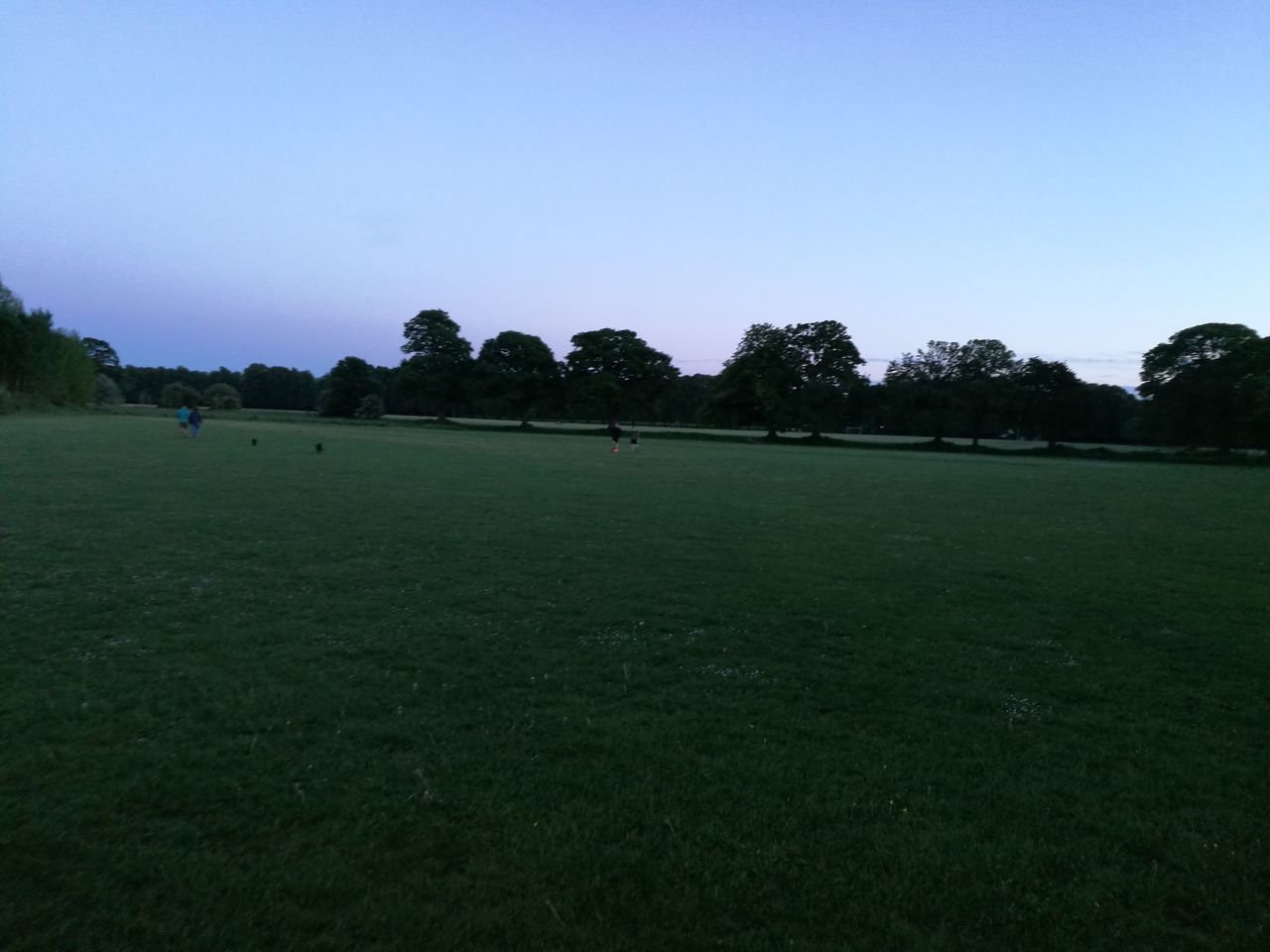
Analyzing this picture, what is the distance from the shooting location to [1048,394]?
77312 millimetres

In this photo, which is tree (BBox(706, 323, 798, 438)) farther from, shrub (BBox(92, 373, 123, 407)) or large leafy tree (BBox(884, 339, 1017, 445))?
shrub (BBox(92, 373, 123, 407))

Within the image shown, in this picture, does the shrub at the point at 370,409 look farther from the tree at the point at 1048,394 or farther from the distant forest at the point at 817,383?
the tree at the point at 1048,394

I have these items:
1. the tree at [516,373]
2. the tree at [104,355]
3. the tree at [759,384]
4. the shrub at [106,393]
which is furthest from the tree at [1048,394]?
the tree at [104,355]

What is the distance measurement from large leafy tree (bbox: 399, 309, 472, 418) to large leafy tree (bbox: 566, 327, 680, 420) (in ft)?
45.9

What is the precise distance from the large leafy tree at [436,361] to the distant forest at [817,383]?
15 cm

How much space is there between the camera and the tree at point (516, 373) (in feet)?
280

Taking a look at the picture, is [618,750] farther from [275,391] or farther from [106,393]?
[275,391]

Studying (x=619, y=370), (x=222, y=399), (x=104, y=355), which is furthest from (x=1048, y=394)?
(x=104, y=355)

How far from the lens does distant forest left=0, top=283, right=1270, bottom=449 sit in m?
62.8

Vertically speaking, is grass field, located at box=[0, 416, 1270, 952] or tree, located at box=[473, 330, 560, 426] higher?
tree, located at box=[473, 330, 560, 426]

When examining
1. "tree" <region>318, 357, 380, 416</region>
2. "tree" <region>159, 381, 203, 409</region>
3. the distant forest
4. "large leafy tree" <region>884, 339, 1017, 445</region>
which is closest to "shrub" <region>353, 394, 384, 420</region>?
"tree" <region>318, 357, 380, 416</region>

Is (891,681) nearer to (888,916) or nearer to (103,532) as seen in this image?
(888,916)

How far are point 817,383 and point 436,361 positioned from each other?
45.3 metres

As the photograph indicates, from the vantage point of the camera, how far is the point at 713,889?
12.4 ft
